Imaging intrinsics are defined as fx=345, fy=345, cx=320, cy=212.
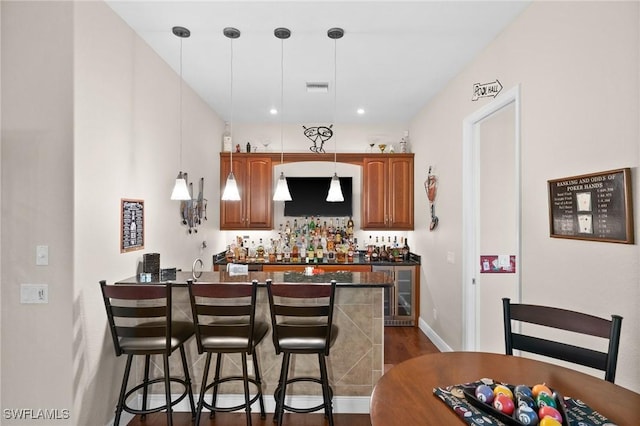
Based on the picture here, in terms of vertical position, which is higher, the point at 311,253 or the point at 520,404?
the point at 311,253

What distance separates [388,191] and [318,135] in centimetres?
142

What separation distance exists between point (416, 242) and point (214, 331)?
A: 11.8 ft

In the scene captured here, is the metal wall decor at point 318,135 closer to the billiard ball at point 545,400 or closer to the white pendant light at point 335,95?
the white pendant light at point 335,95

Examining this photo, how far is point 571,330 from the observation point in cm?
166

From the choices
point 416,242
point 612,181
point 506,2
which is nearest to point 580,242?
point 612,181

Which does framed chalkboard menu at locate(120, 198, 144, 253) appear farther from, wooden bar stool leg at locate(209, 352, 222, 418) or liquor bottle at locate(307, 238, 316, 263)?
liquor bottle at locate(307, 238, 316, 263)

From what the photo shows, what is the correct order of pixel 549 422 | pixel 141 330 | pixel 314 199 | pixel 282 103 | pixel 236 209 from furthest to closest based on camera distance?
pixel 314 199 < pixel 236 209 < pixel 282 103 < pixel 141 330 < pixel 549 422

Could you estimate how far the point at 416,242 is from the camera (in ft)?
16.8

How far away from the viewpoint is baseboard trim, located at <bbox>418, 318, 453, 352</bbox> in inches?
152

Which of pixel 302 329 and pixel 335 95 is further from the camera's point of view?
pixel 335 95

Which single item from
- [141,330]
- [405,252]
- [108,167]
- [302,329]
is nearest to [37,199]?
[108,167]

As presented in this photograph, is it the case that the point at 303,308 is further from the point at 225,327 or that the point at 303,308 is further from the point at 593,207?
the point at 593,207

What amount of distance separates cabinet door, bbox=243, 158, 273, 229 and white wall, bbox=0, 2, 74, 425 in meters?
3.17

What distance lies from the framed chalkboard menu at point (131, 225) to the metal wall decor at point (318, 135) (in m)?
3.10
